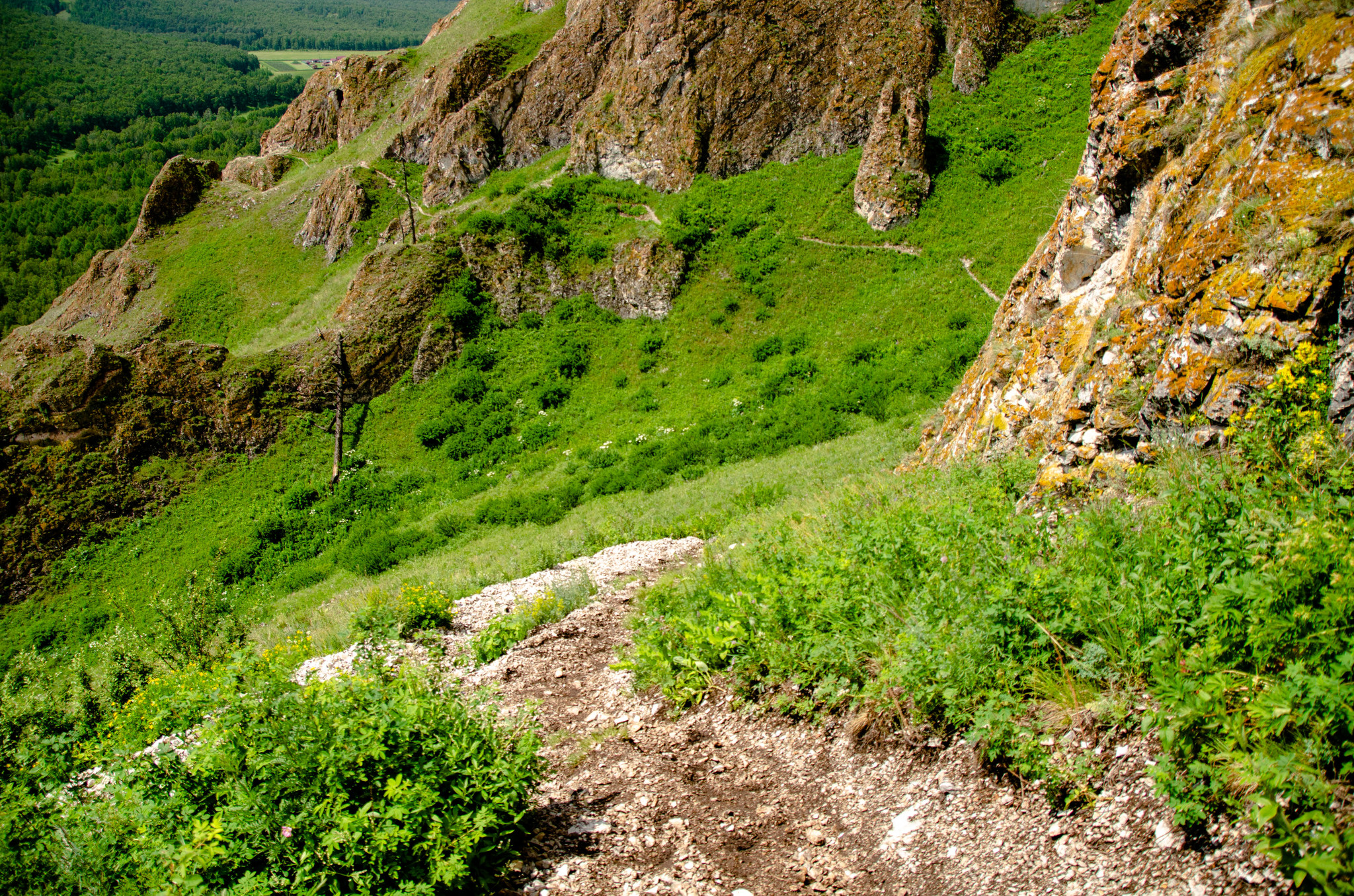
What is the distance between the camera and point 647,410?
30969 mm

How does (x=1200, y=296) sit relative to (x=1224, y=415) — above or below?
above

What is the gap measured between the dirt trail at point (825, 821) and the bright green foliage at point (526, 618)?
266 cm

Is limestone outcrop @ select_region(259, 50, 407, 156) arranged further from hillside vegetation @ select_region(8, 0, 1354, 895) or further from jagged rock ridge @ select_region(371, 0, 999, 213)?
hillside vegetation @ select_region(8, 0, 1354, 895)

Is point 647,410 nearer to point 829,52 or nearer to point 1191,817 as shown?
point 829,52

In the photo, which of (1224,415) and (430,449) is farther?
(430,449)

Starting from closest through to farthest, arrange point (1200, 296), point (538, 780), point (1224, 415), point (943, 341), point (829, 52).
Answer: point (538, 780) → point (1224, 415) → point (1200, 296) → point (943, 341) → point (829, 52)

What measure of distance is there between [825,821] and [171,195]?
74.1 m

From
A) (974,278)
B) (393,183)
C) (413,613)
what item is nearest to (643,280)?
(974,278)

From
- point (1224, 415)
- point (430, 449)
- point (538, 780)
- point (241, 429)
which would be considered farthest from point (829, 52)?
point (538, 780)

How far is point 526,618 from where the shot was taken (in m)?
9.71

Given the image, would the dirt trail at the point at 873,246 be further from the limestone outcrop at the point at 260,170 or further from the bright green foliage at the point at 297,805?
the limestone outcrop at the point at 260,170

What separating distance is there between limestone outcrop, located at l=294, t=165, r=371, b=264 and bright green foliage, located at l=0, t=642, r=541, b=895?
51917 millimetres

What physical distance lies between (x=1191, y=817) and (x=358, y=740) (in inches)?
163

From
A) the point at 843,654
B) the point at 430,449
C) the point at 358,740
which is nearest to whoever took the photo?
the point at 358,740
